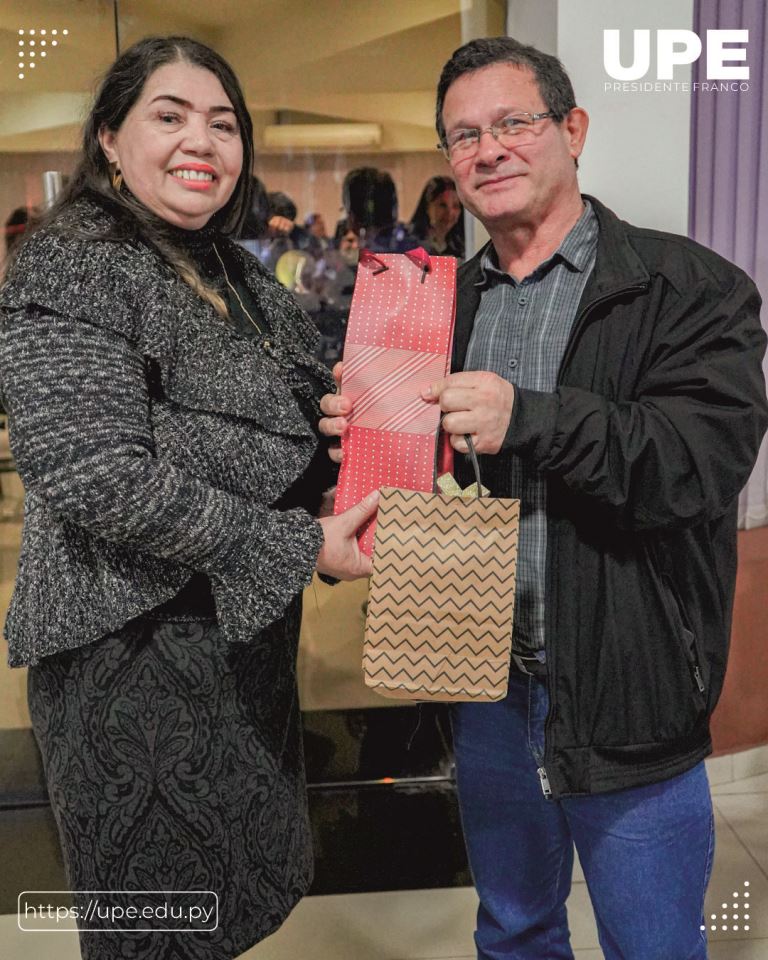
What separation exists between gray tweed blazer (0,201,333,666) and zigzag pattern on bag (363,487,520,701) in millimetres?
150

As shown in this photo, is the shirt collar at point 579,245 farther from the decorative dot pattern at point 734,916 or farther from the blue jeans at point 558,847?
the decorative dot pattern at point 734,916

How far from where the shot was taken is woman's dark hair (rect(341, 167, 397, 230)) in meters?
2.95

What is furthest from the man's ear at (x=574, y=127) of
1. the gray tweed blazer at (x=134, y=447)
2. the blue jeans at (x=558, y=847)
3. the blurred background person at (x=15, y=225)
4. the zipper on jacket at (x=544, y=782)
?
the blurred background person at (x=15, y=225)

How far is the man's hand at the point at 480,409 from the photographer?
142 cm

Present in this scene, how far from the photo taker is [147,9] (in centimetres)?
278

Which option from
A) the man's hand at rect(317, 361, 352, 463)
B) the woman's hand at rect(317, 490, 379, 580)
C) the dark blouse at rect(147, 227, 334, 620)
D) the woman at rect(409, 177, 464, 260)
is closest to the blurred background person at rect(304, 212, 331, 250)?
the woman at rect(409, 177, 464, 260)

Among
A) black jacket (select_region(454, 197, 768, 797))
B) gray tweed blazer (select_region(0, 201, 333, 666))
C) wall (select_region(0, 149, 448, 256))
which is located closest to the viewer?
gray tweed blazer (select_region(0, 201, 333, 666))

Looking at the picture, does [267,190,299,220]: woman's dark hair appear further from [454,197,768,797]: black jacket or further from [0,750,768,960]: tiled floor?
[0,750,768,960]: tiled floor

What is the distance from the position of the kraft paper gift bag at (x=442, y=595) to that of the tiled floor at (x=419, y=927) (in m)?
1.33

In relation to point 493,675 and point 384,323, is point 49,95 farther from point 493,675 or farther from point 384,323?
point 493,675

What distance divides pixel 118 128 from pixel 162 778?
1.05 m

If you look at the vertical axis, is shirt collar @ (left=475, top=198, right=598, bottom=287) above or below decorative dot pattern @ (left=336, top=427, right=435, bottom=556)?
above

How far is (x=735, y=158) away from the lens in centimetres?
282

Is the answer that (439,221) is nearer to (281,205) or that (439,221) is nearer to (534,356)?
(281,205)
